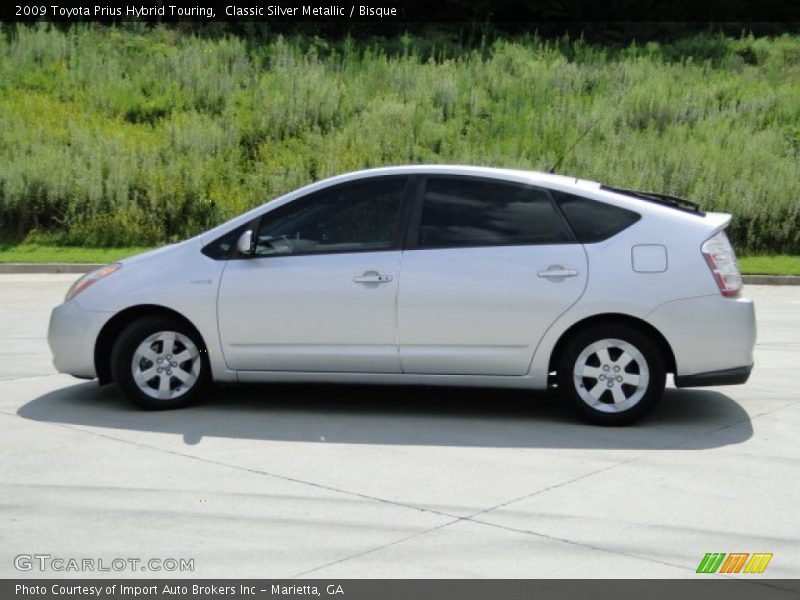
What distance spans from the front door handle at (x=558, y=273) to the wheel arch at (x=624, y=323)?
306mm

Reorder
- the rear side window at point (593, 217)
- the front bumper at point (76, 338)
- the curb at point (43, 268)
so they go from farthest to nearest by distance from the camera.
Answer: the curb at point (43, 268) < the front bumper at point (76, 338) < the rear side window at point (593, 217)

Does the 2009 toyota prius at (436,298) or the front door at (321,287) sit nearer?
the 2009 toyota prius at (436,298)

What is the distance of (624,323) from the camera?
8.20 meters

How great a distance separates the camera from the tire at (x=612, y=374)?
815 centimetres

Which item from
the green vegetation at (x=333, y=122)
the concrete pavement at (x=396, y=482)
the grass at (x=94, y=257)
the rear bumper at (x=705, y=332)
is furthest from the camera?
the green vegetation at (x=333, y=122)

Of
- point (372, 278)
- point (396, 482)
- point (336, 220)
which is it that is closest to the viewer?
point (396, 482)

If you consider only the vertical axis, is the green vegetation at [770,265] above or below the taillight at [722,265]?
below

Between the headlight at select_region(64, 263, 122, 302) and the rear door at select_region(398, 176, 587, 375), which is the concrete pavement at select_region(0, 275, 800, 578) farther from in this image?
the headlight at select_region(64, 263, 122, 302)

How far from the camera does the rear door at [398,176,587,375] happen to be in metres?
8.21

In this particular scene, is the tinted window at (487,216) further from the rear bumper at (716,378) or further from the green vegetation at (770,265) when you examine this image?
the green vegetation at (770,265)

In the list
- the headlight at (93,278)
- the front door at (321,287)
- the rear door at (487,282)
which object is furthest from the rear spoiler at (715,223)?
the headlight at (93,278)

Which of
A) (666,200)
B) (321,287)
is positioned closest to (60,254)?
(321,287)

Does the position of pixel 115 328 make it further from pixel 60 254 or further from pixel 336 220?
pixel 60 254

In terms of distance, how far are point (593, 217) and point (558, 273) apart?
48cm
